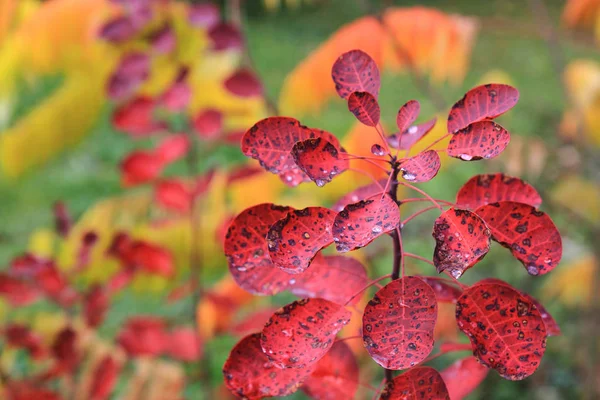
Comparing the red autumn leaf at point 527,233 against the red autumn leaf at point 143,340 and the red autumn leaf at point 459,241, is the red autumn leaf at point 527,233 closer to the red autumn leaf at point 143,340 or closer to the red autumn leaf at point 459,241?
the red autumn leaf at point 459,241

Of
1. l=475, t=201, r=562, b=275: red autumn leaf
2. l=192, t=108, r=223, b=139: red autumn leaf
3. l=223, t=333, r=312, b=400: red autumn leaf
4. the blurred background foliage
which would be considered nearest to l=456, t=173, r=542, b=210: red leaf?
l=475, t=201, r=562, b=275: red autumn leaf

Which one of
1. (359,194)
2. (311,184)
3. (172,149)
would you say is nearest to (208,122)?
(172,149)

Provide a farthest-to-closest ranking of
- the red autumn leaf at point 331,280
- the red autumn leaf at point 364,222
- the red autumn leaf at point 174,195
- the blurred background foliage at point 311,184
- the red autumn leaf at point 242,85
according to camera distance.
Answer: the blurred background foliage at point 311,184
the red autumn leaf at point 174,195
the red autumn leaf at point 242,85
the red autumn leaf at point 331,280
the red autumn leaf at point 364,222

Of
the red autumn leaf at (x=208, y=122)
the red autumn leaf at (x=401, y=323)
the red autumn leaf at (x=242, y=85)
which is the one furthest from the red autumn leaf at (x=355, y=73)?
the red autumn leaf at (x=208, y=122)

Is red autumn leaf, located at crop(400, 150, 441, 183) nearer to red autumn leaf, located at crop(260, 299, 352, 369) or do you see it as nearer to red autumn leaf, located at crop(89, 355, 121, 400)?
red autumn leaf, located at crop(260, 299, 352, 369)

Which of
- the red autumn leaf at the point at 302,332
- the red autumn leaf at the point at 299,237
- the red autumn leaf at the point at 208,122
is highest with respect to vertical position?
the red autumn leaf at the point at 299,237
